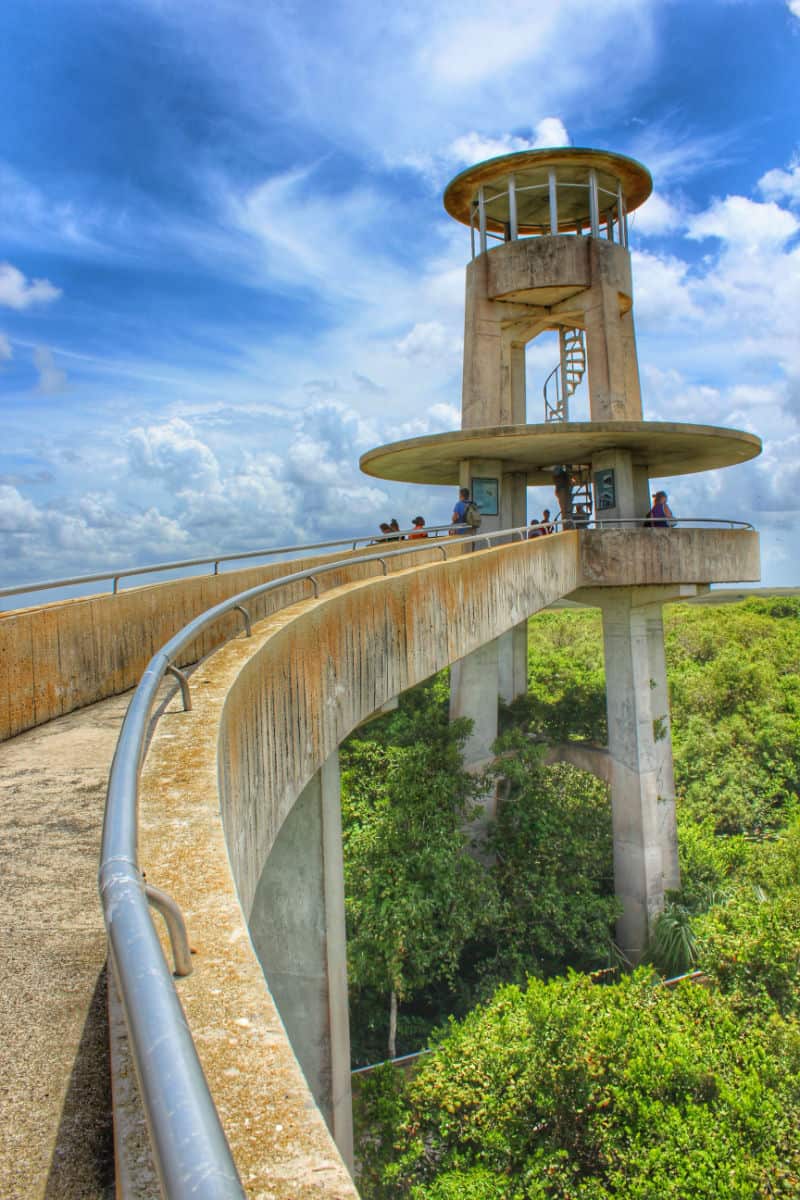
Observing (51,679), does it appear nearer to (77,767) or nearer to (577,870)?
(77,767)

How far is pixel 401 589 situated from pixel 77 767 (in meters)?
4.43

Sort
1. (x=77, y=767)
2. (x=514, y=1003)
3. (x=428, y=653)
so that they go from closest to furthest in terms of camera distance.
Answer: (x=77, y=767), (x=428, y=653), (x=514, y=1003)

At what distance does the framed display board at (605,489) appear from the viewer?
65.9 feet

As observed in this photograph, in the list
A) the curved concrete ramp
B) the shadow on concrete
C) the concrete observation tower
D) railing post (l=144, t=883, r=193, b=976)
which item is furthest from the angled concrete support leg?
railing post (l=144, t=883, r=193, b=976)

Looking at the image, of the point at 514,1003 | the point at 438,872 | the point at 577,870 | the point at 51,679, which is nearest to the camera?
the point at 51,679

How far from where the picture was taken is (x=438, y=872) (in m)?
16.0

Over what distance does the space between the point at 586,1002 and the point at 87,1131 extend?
38.6ft

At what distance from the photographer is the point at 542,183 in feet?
70.5

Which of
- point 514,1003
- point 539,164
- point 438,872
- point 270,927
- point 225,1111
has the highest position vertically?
point 539,164

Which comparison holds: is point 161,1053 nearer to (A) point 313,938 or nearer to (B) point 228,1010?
(B) point 228,1010

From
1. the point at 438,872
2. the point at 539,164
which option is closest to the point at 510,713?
the point at 438,872

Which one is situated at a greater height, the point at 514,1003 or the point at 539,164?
the point at 539,164

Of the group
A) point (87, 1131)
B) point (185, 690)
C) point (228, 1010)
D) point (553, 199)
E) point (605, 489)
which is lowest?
point (87, 1131)


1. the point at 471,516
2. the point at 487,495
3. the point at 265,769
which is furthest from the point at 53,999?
the point at 487,495
